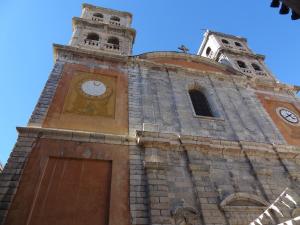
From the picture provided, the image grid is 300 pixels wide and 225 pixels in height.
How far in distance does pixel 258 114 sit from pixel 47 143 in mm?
8241

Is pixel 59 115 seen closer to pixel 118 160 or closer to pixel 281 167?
pixel 118 160

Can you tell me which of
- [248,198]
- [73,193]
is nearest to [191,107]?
[248,198]

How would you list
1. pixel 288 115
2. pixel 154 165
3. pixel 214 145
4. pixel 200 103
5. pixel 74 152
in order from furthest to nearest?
pixel 288 115 < pixel 200 103 < pixel 214 145 < pixel 154 165 < pixel 74 152

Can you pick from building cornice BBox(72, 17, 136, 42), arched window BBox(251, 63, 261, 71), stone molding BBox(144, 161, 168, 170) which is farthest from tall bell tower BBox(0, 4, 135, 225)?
arched window BBox(251, 63, 261, 71)

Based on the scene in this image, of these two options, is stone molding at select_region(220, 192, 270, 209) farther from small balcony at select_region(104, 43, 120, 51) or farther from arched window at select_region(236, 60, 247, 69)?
arched window at select_region(236, 60, 247, 69)

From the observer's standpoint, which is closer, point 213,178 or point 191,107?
point 213,178

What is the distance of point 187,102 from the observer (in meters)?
A: 10.5

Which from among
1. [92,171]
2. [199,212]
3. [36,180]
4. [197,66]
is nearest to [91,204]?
[92,171]

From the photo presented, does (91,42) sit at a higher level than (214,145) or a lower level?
higher

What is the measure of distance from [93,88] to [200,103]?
14.8ft

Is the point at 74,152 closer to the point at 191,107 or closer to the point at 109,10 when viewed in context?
the point at 191,107

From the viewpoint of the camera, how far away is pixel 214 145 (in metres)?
8.70

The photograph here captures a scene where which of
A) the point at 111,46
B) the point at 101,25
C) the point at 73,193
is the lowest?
the point at 73,193

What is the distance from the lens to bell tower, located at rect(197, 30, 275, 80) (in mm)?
15778
